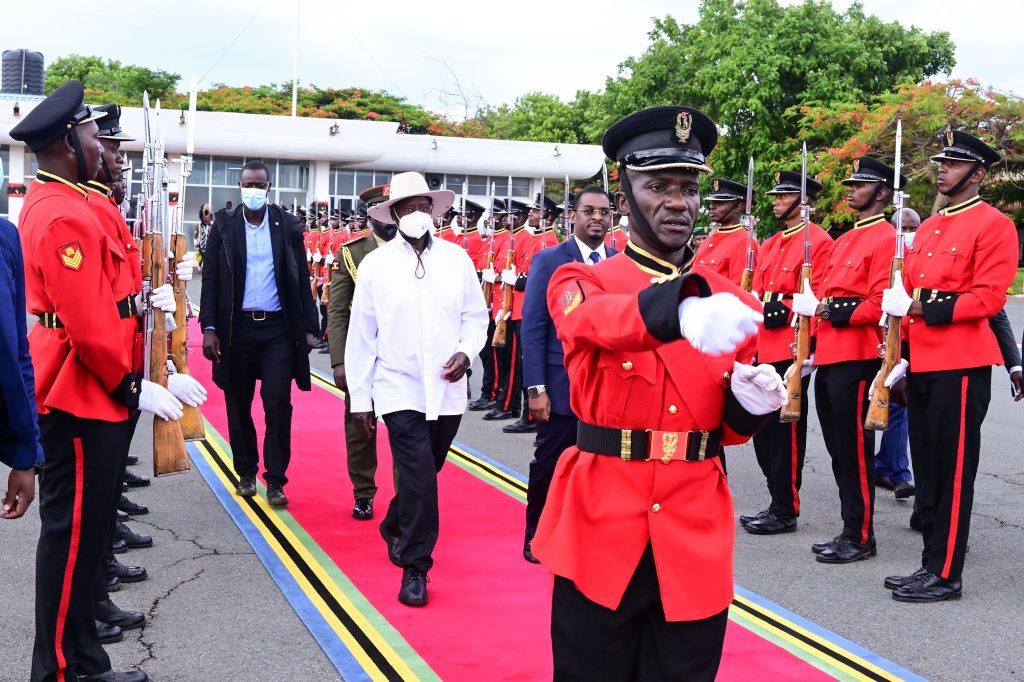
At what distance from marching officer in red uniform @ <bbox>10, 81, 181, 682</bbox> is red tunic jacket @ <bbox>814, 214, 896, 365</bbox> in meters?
4.37

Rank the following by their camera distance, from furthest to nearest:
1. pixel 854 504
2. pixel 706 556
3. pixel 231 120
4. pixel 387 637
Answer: pixel 231 120
pixel 854 504
pixel 387 637
pixel 706 556

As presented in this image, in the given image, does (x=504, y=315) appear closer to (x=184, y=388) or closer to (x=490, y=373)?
(x=490, y=373)

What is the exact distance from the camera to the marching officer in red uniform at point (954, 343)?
6.18m

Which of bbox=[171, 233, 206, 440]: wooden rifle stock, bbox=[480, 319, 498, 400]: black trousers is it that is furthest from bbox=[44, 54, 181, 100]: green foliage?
bbox=[171, 233, 206, 440]: wooden rifle stock

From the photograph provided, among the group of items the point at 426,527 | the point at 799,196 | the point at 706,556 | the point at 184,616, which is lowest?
the point at 184,616

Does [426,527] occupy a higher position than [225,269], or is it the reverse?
[225,269]

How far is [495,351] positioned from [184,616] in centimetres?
809

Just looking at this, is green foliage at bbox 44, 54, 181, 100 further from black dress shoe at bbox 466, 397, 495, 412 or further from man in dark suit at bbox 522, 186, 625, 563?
man in dark suit at bbox 522, 186, 625, 563

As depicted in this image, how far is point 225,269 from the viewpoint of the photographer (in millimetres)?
8016

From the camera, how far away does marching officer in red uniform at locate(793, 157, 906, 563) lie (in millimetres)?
6969

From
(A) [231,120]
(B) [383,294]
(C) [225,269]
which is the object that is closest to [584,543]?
(B) [383,294]

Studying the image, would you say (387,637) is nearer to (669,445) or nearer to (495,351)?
(669,445)

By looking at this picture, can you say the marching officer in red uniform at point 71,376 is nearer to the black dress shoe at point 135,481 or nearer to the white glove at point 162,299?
the white glove at point 162,299

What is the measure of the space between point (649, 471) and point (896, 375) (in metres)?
3.74
